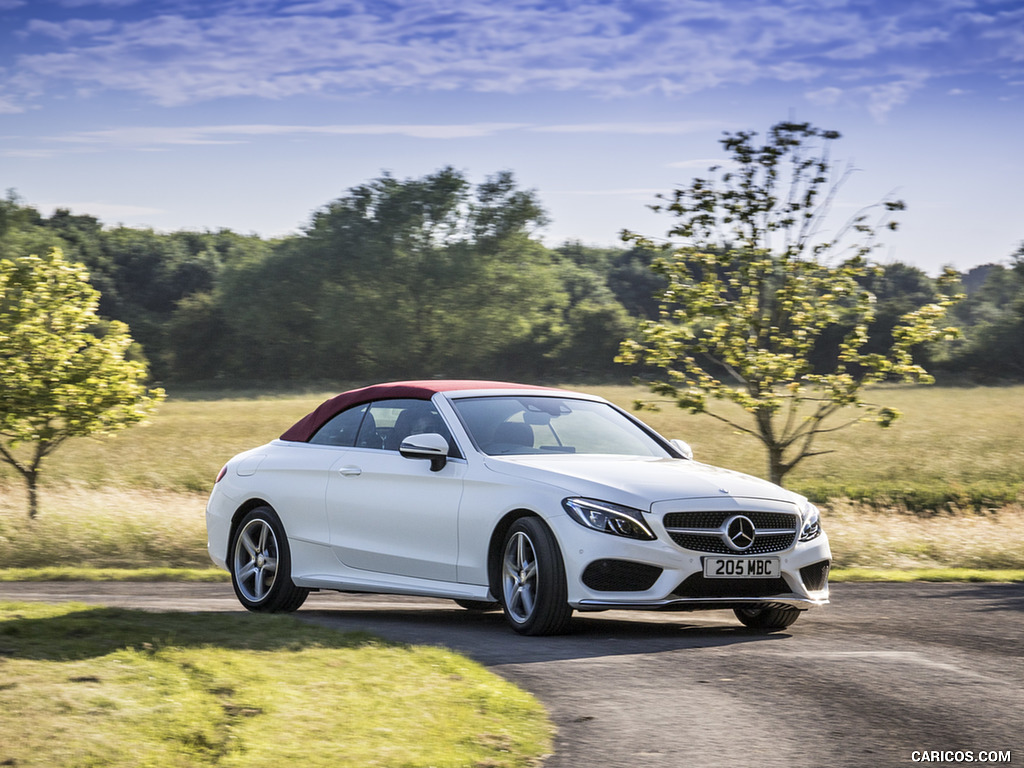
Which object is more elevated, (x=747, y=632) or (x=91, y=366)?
(x=91, y=366)

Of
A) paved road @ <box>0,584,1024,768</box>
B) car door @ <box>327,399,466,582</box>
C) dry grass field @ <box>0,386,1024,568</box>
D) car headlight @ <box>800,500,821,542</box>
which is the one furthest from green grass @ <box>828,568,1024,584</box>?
car door @ <box>327,399,466,582</box>

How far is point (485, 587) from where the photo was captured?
8336 mm

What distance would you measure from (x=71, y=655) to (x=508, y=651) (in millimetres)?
2492

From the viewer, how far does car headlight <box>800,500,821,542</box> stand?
845 cm

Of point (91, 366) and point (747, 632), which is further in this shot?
point (91, 366)

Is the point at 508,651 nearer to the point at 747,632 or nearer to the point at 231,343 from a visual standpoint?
the point at 747,632

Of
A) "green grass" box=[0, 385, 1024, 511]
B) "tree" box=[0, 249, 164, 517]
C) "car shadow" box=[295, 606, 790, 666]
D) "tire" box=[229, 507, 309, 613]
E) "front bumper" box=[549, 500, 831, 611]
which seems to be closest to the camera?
"car shadow" box=[295, 606, 790, 666]

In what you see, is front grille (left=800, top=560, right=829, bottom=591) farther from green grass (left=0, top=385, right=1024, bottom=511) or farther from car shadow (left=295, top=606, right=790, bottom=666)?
green grass (left=0, top=385, right=1024, bottom=511)

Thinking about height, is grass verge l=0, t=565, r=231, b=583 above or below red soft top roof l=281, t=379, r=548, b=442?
below

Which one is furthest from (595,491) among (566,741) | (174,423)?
(174,423)

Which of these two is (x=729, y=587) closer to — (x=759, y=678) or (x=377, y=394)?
(x=759, y=678)

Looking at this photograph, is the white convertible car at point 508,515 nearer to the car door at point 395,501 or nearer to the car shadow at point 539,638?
the car door at point 395,501

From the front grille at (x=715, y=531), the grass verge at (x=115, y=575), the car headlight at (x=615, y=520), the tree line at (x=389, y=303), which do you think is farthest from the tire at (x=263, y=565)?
the tree line at (x=389, y=303)

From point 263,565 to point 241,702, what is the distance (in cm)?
423
